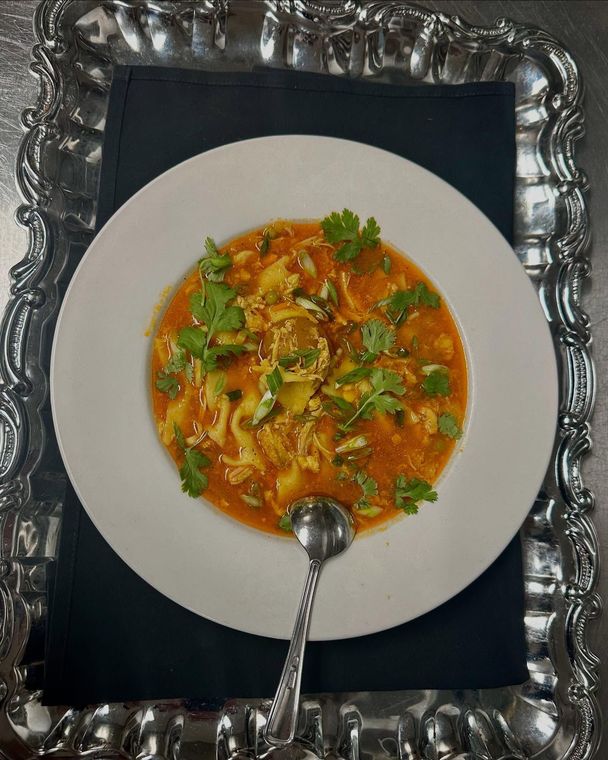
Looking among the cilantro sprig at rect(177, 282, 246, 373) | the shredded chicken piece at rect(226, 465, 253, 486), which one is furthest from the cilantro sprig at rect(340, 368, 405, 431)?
the cilantro sprig at rect(177, 282, 246, 373)

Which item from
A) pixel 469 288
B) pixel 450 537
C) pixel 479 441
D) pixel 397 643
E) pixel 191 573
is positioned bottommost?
pixel 397 643

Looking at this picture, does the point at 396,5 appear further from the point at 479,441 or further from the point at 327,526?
the point at 327,526

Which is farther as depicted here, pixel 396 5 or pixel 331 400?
pixel 396 5

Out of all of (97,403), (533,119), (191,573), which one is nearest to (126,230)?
(97,403)

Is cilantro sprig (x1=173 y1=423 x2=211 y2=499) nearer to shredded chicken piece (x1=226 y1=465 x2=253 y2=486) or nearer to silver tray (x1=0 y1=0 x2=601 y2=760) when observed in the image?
shredded chicken piece (x1=226 y1=465 x2=253 y2=486)

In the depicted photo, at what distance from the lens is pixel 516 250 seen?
3.09 meters

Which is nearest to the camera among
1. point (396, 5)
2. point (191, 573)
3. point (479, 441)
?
point (191, 573)

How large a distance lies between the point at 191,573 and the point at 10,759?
A: 1145mm

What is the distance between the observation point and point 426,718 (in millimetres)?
2836

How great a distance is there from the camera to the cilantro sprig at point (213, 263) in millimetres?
2654

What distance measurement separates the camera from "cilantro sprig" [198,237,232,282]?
2654 millimetres

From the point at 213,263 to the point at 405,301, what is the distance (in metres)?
0.89

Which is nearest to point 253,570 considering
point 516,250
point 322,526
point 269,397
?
point 322,526

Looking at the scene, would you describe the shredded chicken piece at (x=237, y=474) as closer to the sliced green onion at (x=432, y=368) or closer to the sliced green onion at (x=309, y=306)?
the sliced green onion at (x=309, y=306)
